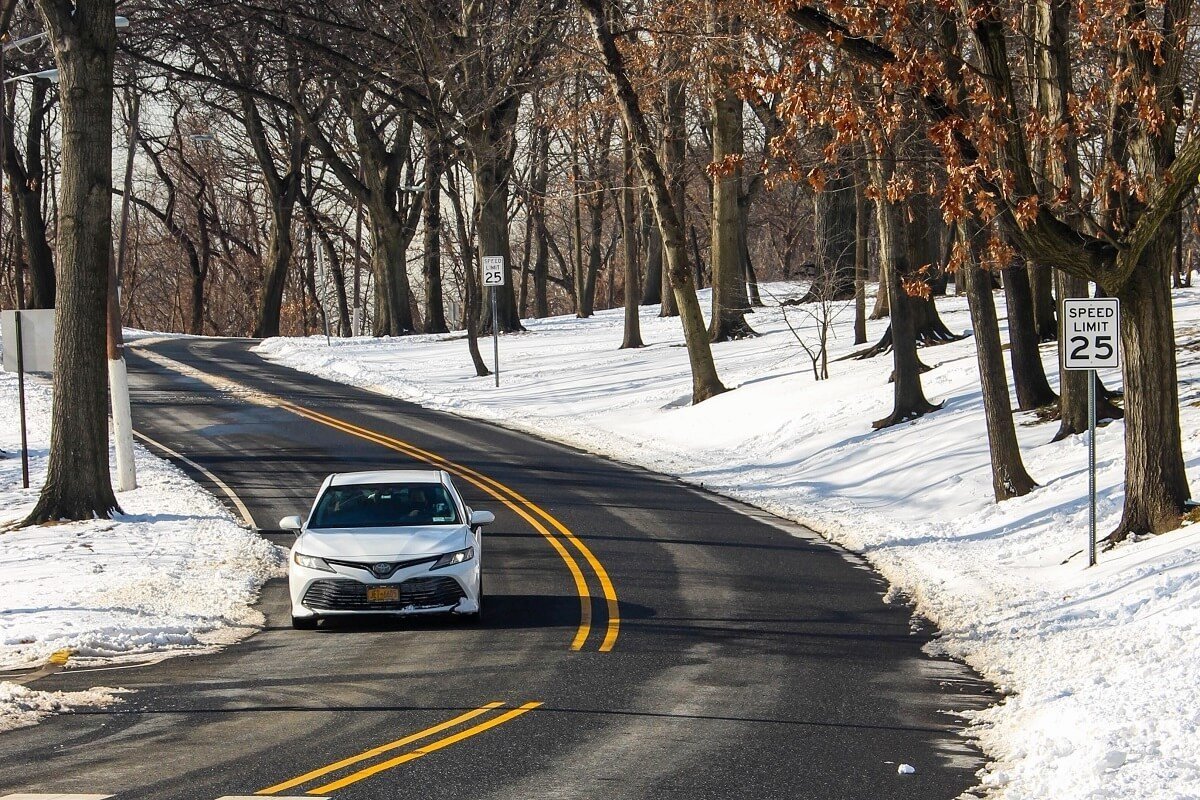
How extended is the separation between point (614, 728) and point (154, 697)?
3787 millimetres

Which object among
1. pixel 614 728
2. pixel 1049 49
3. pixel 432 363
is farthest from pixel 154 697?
pixel 432 363

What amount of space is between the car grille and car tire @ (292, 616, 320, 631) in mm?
197

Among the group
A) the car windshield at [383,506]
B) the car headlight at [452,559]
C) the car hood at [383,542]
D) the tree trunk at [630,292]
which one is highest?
the tree trunk at [630,292]

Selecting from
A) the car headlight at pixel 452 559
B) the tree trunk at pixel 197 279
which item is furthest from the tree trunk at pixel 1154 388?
the tree trunk at pixel 197 279

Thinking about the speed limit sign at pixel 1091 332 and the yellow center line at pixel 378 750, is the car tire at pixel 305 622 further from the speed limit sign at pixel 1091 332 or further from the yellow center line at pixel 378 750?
the speed limit sign at pixel 1091 332

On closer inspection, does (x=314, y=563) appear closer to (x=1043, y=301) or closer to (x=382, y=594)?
(x=382, y=594)

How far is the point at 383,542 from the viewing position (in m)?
14.4

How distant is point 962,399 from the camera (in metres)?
27.2

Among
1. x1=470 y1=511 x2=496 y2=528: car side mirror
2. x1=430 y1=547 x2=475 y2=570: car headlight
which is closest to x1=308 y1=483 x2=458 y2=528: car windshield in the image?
x1=470 y1=511 x2=496 y2=528: car side mirror

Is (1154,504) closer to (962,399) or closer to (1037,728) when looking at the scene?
(1037,728)

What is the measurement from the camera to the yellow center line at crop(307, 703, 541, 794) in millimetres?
8672

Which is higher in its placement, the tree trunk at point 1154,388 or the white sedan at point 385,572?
the tree trunk at point 1154,388

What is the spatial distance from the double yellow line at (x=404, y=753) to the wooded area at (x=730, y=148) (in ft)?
21.3

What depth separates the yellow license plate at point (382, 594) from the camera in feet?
46.4
